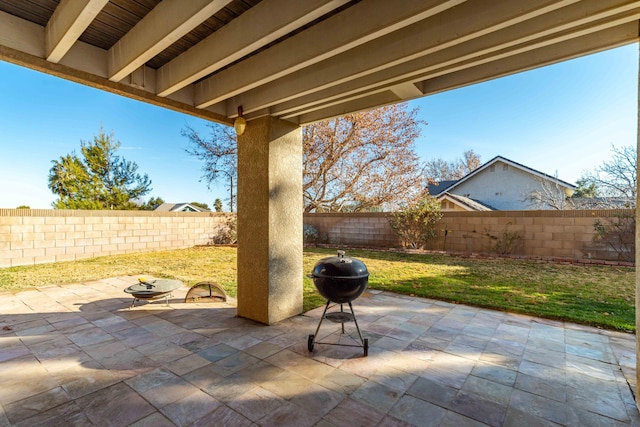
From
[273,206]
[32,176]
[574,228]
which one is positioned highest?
[32,176]

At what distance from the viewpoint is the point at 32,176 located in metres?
19.4

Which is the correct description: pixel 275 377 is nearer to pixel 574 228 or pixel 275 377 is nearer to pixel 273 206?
pixel 273 206

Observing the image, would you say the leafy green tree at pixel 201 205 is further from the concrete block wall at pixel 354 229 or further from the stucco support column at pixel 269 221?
the stucco support column at pixel 269 221

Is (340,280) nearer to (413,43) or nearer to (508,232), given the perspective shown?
(413,43)

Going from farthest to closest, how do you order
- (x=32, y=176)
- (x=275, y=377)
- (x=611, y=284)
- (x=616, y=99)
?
(x=32, y=176)
(x=616, y=99)
(x=611, y=284)
(x=275, y=377)

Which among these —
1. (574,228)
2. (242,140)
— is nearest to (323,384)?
(242,140)

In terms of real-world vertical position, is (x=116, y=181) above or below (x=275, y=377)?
above

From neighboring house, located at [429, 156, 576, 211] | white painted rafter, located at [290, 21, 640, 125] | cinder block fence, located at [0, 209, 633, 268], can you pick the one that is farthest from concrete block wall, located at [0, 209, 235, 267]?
neighboring house, located at [429, 156, 576, 211]

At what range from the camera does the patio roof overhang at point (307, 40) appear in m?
1.80

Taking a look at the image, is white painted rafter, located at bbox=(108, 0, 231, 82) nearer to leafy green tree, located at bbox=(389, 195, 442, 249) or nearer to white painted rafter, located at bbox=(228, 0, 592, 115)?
white painted rafter, located at bbox=(228, 0, 592, 115)

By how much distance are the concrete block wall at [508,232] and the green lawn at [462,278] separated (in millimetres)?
898

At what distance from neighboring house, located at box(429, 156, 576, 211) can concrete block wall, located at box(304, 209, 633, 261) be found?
189 inches

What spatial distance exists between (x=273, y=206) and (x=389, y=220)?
7807 mm

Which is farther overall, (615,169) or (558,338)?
(615,169)
